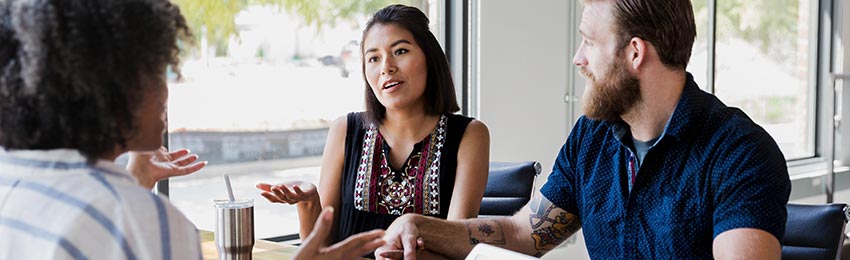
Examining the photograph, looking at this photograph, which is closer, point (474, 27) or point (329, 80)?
point (329, 80)

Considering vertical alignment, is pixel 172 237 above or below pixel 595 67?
below

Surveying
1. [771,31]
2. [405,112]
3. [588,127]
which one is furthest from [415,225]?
[771,31]

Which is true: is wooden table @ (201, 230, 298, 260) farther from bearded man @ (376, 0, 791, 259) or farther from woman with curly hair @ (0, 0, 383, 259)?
woman with curly hair @ (0, 0, 383, 259)

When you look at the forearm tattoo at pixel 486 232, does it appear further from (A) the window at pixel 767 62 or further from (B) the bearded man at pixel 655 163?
(A) the window at pixel 767 62

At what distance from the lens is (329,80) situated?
3.79 m

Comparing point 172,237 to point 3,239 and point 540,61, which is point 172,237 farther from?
point 540,61

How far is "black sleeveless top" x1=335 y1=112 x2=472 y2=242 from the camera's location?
2.55m

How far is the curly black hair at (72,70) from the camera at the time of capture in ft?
3.10

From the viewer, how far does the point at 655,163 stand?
75.9 inches

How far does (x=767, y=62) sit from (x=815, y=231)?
453cm

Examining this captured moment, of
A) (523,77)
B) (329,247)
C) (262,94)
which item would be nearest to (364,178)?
(262,94)

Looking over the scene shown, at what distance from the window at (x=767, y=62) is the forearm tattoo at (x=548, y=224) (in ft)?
12.7

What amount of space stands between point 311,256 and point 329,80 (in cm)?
267

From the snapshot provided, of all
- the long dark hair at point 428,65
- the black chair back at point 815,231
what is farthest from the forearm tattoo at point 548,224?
the long dark hair at point 428,65
